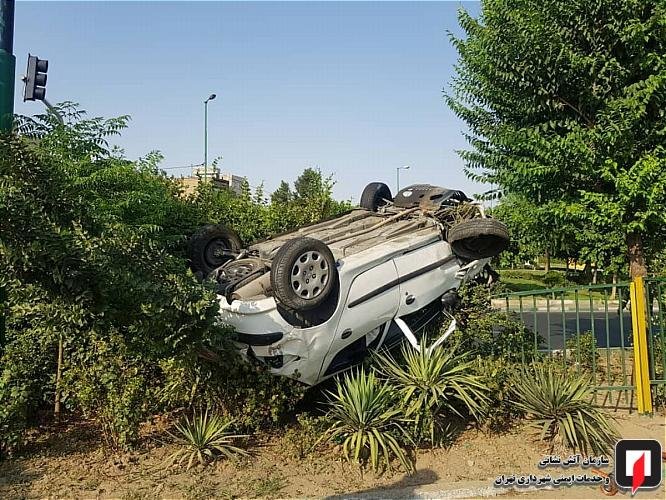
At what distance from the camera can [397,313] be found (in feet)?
23.4

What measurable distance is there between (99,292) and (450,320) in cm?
437

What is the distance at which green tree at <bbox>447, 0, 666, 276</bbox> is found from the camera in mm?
7391

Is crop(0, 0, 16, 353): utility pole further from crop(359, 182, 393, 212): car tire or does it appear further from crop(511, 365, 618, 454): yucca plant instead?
crop(511, 365, 618, 454): yucca plant

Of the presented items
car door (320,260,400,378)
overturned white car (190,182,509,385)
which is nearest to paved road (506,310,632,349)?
overturned white car (190,182,509,385)

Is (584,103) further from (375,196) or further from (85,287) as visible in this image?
(85,287)

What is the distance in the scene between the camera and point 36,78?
9156 millimetres

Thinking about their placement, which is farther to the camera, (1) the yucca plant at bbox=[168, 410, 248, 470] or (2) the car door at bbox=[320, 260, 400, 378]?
(2) the car door at bbox=[320, 260, 400, 378]

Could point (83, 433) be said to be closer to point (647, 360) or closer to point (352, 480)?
point (352, 480)

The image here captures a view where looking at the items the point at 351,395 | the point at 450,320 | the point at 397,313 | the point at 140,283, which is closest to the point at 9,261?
the point at 140,283

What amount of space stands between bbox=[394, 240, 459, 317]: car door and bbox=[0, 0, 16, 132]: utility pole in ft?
14.6

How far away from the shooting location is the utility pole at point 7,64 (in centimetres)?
636

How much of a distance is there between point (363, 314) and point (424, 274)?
1.17 m

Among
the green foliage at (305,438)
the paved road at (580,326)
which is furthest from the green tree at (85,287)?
the paved road at (580,326)

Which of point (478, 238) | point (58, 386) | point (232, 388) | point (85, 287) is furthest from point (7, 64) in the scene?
point (478, 238)
